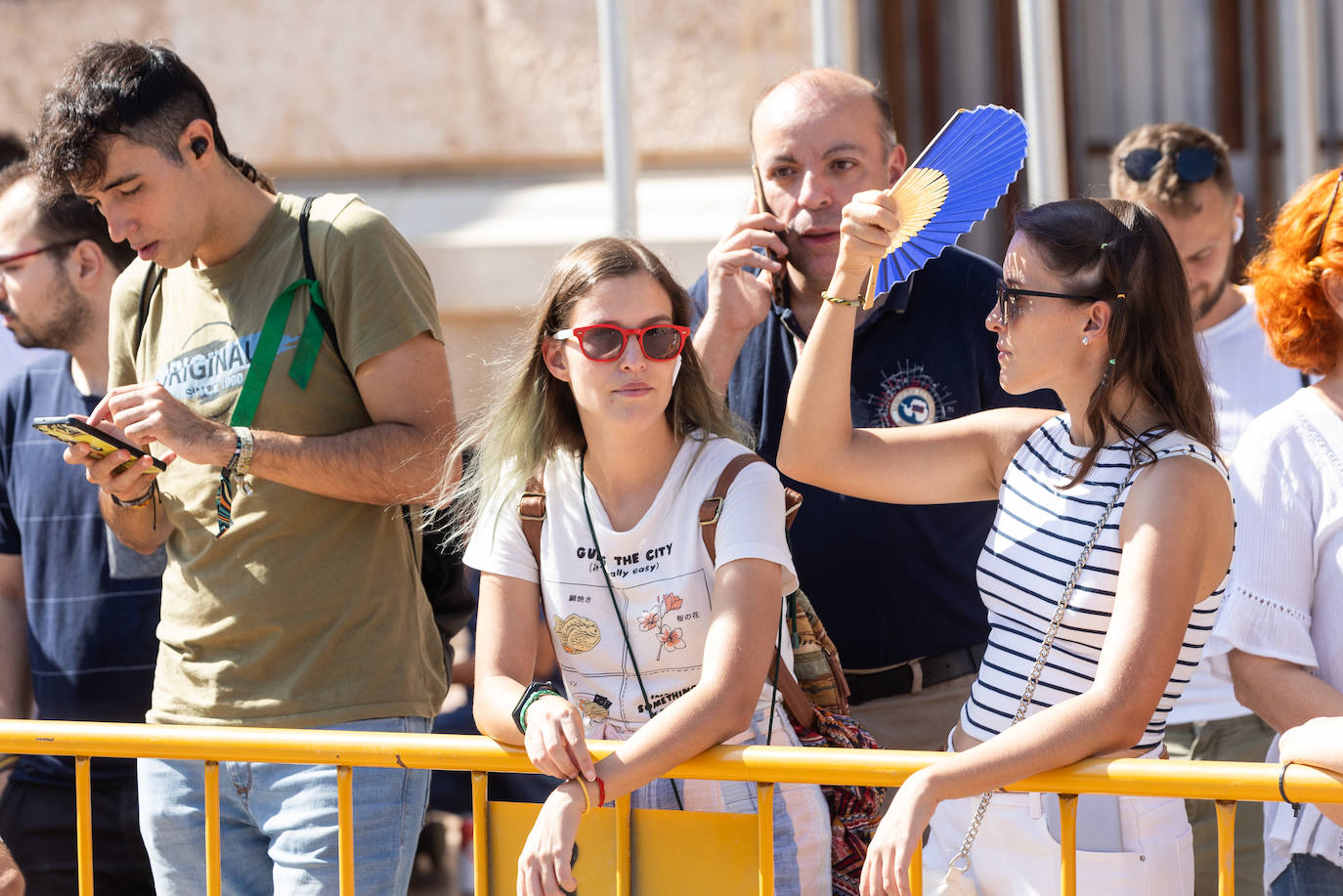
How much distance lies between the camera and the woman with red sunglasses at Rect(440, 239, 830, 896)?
218 centimetres

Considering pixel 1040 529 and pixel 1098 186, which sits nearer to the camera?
pixel 1040 529

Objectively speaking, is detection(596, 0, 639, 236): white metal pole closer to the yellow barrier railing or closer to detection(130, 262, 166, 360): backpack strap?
detection(130, 262, 166, 360): backpack strap

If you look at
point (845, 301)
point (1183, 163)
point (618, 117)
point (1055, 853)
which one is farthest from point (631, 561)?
point (618, 117)

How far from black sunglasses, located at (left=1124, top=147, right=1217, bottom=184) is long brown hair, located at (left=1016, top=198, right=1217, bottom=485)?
1.59m

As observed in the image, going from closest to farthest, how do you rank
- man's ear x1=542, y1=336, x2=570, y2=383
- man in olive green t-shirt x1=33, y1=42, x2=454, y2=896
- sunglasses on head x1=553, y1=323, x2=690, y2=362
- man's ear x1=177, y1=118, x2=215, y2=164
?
sunglasses on head x1=553, y1=323, x2=690, y2=362 < man's ear x1=542, y1=336, x2=570, y2=383 < man in olive green t-shirt x1=33, y1=42, x2=454, y2=896 < man's ear x1=177, y1=118, x2=215, y2=164

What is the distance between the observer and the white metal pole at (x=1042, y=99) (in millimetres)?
5078

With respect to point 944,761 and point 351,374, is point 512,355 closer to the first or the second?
point 351,374

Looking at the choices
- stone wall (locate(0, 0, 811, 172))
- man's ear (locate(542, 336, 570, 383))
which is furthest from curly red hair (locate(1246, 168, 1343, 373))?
stone wall (locate(0, 0, 811, 172))

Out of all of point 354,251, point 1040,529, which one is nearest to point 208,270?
point 354,251

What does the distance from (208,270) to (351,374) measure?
36 cm

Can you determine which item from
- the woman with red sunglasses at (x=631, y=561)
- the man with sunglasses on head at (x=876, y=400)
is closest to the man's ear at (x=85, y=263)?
the woman with red sunglasses at (x=631, y=561)

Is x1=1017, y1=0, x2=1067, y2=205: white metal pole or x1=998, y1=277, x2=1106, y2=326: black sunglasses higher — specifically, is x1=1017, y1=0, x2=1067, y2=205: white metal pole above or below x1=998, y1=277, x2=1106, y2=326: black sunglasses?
above

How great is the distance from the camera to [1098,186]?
2.88 metres

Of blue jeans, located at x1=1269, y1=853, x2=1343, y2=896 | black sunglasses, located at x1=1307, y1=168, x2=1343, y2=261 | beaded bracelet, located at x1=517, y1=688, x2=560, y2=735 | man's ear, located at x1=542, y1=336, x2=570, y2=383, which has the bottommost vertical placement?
blue jeans, located at x1=1269, y1=853, x2=1343, y2=896
